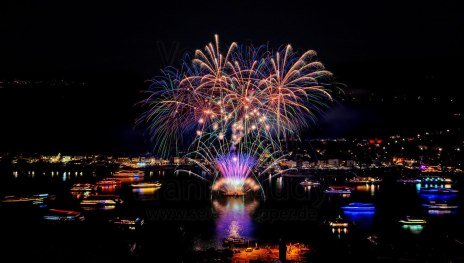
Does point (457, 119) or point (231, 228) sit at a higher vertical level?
point (457, 119)

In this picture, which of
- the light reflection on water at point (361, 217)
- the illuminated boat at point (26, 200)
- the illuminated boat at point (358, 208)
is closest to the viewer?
the light reflection on water at point (361, 217)

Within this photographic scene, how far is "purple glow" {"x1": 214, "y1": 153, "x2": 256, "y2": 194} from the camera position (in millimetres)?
29719

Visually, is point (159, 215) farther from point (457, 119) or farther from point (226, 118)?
point (457, 119)

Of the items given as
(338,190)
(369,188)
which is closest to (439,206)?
(338,190)

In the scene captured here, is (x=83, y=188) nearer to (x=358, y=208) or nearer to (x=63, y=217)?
(x=63, y=217)

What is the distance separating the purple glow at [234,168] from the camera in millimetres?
29719

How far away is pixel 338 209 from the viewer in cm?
3111

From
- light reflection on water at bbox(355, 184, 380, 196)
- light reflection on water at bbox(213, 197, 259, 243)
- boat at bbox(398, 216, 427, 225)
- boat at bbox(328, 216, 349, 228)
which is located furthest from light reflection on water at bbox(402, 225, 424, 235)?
light reflection on water at bbox(355, 184, 380, 196)

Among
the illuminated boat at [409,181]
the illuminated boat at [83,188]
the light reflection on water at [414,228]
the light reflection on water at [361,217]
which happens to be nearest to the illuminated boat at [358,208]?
the light reflection on water at [361,217]

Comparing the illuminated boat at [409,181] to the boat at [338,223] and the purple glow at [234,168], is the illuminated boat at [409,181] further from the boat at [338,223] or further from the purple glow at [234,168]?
the boat at [338,223]

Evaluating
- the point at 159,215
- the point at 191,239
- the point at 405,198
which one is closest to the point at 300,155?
the point at 405,198

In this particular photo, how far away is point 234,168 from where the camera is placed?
3055 centimetres

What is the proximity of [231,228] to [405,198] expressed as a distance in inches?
762

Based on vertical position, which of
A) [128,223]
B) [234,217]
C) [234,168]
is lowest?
[234,217]
